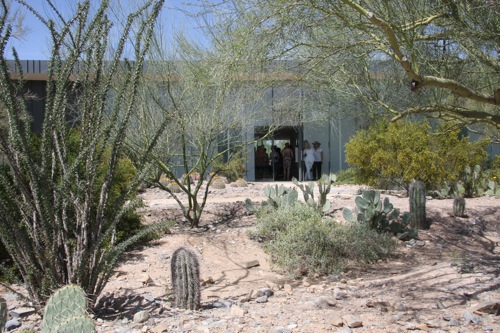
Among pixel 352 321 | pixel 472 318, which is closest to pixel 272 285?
pixel 352 321

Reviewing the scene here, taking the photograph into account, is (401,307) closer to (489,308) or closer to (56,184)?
(489,308)

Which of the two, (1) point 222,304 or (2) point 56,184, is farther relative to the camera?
(1) point 222,304

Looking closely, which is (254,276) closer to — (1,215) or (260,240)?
(260,240)

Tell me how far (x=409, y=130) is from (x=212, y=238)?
5.71m

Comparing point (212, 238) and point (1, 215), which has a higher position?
point (1, 215)

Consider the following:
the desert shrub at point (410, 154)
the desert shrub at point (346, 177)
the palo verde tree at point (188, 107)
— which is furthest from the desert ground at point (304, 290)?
the desert shrub at point (346, 177)

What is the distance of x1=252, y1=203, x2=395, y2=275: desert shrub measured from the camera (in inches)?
308

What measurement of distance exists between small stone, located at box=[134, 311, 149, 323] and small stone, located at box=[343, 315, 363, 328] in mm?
1783

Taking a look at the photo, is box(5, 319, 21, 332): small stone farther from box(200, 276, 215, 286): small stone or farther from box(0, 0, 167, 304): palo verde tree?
box(200, 276, 215, 286): small stone

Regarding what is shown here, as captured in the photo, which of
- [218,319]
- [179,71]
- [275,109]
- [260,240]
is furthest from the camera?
[275,109]

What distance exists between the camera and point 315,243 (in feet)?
26.7

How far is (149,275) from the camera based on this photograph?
24.4 feet

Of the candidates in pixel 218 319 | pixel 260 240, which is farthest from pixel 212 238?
pixel 218 319

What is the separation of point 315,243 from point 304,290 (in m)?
1.50
